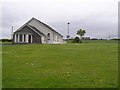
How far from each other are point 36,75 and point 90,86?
333 cm

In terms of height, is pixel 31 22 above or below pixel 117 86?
above

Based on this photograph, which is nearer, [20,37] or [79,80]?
[79,80]

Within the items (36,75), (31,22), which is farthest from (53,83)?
(31,22)

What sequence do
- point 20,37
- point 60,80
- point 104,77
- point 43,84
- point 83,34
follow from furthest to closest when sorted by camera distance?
point 83,34 → point 20,37 → point 104,77 → point 60,80 → point 43,84

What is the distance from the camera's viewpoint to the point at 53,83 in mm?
11250

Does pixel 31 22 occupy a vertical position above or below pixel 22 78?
above

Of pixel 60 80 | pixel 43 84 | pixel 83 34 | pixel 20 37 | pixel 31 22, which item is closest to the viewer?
pixel 43 84

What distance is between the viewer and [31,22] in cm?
7350

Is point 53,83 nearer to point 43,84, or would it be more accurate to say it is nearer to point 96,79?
point 43,84

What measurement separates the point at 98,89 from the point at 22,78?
3.53 m

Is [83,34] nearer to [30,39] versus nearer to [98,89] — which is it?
[30,39]

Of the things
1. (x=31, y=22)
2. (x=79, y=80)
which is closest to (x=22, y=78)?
(x=79, y=80)

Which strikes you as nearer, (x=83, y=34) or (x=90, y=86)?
(x=90, y=86)

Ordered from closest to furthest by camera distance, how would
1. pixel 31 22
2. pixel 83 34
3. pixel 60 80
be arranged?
pixel 60 80 → pixel 31 22 → pixel 83 34
